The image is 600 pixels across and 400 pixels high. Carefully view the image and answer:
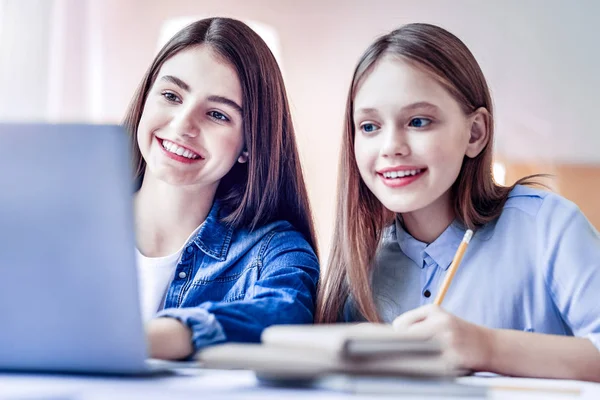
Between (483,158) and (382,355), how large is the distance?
731mm

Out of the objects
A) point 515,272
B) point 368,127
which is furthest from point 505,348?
point 368,127

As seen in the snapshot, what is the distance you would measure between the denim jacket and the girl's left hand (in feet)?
0.95

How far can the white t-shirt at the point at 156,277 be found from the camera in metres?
1.33

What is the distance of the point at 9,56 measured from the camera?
219cm

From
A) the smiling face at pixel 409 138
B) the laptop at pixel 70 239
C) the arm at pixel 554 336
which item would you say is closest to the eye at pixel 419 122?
the smiling face at pixel 409 138

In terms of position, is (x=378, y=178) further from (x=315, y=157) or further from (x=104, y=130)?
(x=315, y=157)

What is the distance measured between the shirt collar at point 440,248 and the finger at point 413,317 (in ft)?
1.21

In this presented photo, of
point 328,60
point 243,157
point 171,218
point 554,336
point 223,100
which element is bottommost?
point 554,336

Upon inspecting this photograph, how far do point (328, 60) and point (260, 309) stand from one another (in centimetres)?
127

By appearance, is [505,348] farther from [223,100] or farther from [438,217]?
[223,100]

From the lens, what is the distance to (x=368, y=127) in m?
1.29

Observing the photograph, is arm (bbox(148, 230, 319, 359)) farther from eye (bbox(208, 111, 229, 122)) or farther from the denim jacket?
eye (bbox(208, 111, 229, 122))

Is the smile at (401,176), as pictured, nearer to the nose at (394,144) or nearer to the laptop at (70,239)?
the nose at (394,144)

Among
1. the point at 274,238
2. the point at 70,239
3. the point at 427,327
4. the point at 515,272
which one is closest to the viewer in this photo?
the point at 70,239
